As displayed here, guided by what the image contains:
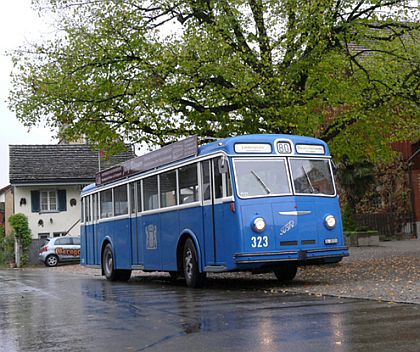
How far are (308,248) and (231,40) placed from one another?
650 centimetres

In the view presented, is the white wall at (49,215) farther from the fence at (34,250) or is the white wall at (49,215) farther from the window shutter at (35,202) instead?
the fence at (34,250)

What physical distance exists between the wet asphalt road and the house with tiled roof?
36.0m

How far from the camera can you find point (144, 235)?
19.1 meters

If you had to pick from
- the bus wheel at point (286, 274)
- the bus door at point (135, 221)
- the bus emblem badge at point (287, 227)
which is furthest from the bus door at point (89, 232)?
the bus emblem badge at point (287, 227)

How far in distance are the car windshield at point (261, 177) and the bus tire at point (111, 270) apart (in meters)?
7.90

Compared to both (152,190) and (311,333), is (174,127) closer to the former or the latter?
(152,190)

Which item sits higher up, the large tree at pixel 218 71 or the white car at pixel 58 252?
the large tree at pixel 218 71

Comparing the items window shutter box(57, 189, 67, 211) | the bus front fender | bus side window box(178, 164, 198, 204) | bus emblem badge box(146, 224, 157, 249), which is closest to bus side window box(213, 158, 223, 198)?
bus side window box(178, 164, 198, 204)

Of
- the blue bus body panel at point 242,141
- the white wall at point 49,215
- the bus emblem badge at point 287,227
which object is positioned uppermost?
the white wall at point 49,215

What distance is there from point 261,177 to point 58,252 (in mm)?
28219

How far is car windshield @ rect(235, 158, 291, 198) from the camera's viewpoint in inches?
581

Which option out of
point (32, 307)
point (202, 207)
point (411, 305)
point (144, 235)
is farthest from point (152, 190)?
point (411, 305)

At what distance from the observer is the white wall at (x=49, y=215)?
49.6 m

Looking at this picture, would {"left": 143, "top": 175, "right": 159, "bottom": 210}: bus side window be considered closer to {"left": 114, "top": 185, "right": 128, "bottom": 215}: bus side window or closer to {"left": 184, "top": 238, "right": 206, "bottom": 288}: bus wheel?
{"left": 114, "top": 185, "right": 128, "bottom": 215}: bus side window
